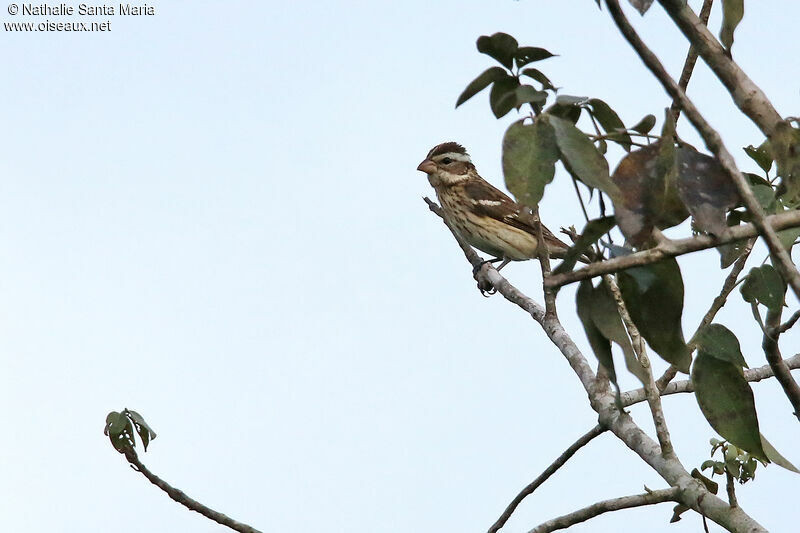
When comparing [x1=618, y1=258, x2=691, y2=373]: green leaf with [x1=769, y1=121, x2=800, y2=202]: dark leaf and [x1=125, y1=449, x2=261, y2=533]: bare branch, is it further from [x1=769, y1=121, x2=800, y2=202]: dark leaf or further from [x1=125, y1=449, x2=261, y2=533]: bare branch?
[x1=125, y1=449, x2=261, y2=533]: bare branch

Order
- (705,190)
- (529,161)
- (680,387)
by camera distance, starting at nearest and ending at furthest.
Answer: (705,190), (529,161), (680,387)

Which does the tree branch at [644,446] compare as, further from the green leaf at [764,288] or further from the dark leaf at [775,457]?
the green leaf at [764,288]

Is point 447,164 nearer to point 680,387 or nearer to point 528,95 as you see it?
point 680,387

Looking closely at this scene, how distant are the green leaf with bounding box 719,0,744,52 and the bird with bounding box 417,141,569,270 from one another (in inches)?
288

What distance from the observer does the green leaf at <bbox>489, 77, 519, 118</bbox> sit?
231 cm

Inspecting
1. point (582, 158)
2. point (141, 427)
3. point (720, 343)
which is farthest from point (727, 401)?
point (141, 427)

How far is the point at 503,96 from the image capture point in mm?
2318

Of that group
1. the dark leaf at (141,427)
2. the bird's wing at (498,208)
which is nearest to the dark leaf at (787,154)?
the dark leaf at (141,427)

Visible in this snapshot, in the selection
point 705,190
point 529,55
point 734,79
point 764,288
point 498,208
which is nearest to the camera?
point 734,79

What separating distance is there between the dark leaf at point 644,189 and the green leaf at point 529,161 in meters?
0.16

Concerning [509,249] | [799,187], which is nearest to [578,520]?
[799,187]

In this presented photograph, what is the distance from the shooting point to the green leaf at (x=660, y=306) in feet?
7.07

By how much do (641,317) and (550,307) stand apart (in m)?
1.62

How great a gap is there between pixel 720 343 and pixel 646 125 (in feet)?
2.05
